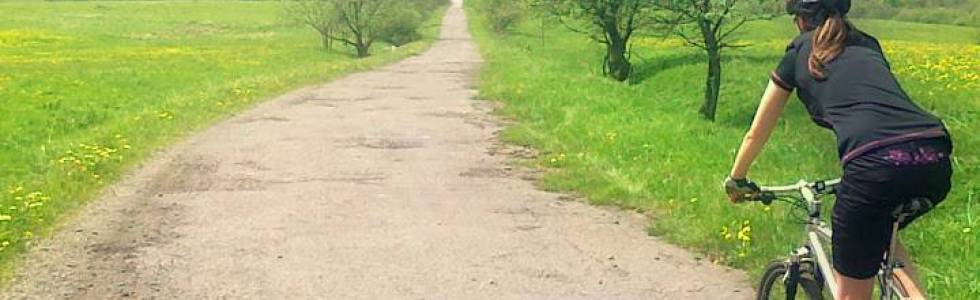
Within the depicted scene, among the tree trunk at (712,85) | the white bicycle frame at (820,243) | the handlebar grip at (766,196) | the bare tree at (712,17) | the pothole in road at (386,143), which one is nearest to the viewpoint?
the white bicycle frame at (820,243)

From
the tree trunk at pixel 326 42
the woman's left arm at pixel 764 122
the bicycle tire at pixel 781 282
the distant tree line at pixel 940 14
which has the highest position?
the woman's left arm at pixel 764 122

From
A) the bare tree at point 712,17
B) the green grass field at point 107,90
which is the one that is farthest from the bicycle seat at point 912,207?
the bare tree at point 712,17

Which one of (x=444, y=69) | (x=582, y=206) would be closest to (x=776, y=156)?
(x=582, y=206)

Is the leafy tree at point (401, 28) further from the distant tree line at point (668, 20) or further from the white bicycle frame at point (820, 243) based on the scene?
the white bicycle frame at point (820, 243)

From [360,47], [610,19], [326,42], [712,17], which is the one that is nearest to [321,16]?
[326,42]

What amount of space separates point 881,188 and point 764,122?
0.58m

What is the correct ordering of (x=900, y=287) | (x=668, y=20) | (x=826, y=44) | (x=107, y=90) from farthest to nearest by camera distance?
(x=107, y=90) < (x=668, y=20) < (x=900, y=287) < (x=826, y=44)

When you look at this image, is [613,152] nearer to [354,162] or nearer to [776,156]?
[776,156]

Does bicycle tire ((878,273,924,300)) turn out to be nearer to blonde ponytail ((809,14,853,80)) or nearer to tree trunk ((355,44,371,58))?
blonde ponytail ((809,14,853,80))

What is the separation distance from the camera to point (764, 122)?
13.3 ft

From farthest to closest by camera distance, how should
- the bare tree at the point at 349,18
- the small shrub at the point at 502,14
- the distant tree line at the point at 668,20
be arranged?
the small shrub at the point at 502,14 → the bare tree at the point at 349,18 → the distant tree line at the point at 668,20

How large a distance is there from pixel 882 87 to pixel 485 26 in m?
80.8

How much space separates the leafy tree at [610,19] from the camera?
2773 centimetres

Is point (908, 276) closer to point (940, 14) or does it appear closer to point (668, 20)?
point (668, 20)
